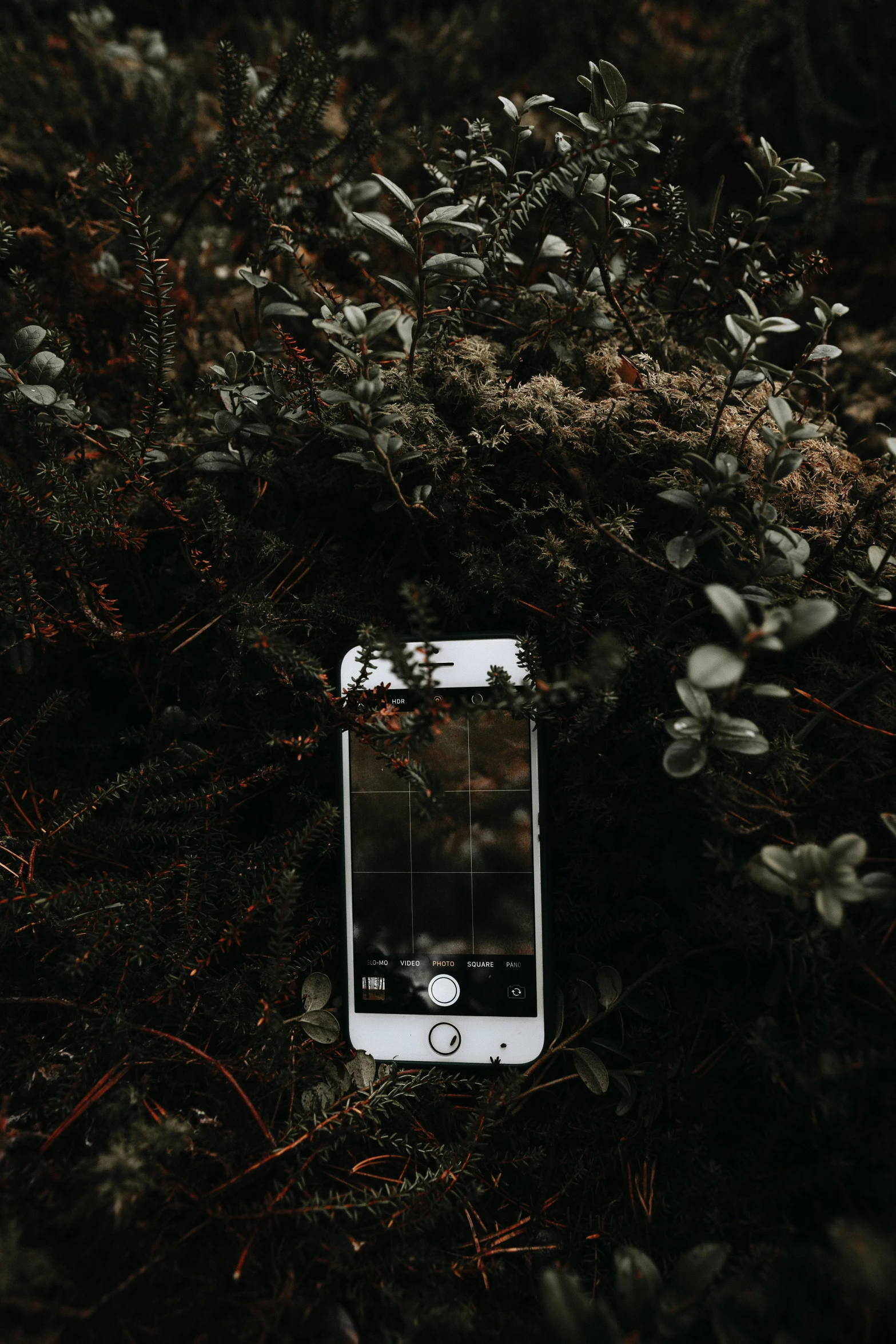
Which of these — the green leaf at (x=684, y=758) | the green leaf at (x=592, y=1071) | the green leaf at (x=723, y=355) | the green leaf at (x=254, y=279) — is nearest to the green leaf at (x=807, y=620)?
the green leaf at (x=684, y=758)

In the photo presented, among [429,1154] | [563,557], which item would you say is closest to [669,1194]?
[429,1154]

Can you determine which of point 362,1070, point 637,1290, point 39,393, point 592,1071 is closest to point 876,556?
point 592,1071

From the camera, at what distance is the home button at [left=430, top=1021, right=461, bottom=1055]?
1333 millimetres

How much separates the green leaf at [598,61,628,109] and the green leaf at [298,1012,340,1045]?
5.35 feet

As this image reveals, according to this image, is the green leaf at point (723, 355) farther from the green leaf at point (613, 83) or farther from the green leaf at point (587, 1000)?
the green leaf at point (587, 1000)

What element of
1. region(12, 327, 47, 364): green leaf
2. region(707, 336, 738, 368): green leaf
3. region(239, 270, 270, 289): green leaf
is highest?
region(239, 270, 270, 289): green leaf

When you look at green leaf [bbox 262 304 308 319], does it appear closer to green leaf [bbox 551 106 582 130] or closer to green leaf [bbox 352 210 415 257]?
green leaf [bbox 352 210 415 257]

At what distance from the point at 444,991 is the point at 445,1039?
84 millimetres

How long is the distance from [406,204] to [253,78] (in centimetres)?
83

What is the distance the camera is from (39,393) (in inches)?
48.5

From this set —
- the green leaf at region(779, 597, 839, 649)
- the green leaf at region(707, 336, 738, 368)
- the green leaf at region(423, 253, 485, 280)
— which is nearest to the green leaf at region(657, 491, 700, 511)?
the green leaf at region(707, 336, 738, 368)

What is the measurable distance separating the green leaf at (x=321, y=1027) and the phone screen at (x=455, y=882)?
0.22 feet

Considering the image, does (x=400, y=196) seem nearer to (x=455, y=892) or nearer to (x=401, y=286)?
(x=401, y=286)

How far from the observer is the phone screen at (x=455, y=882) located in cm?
134
